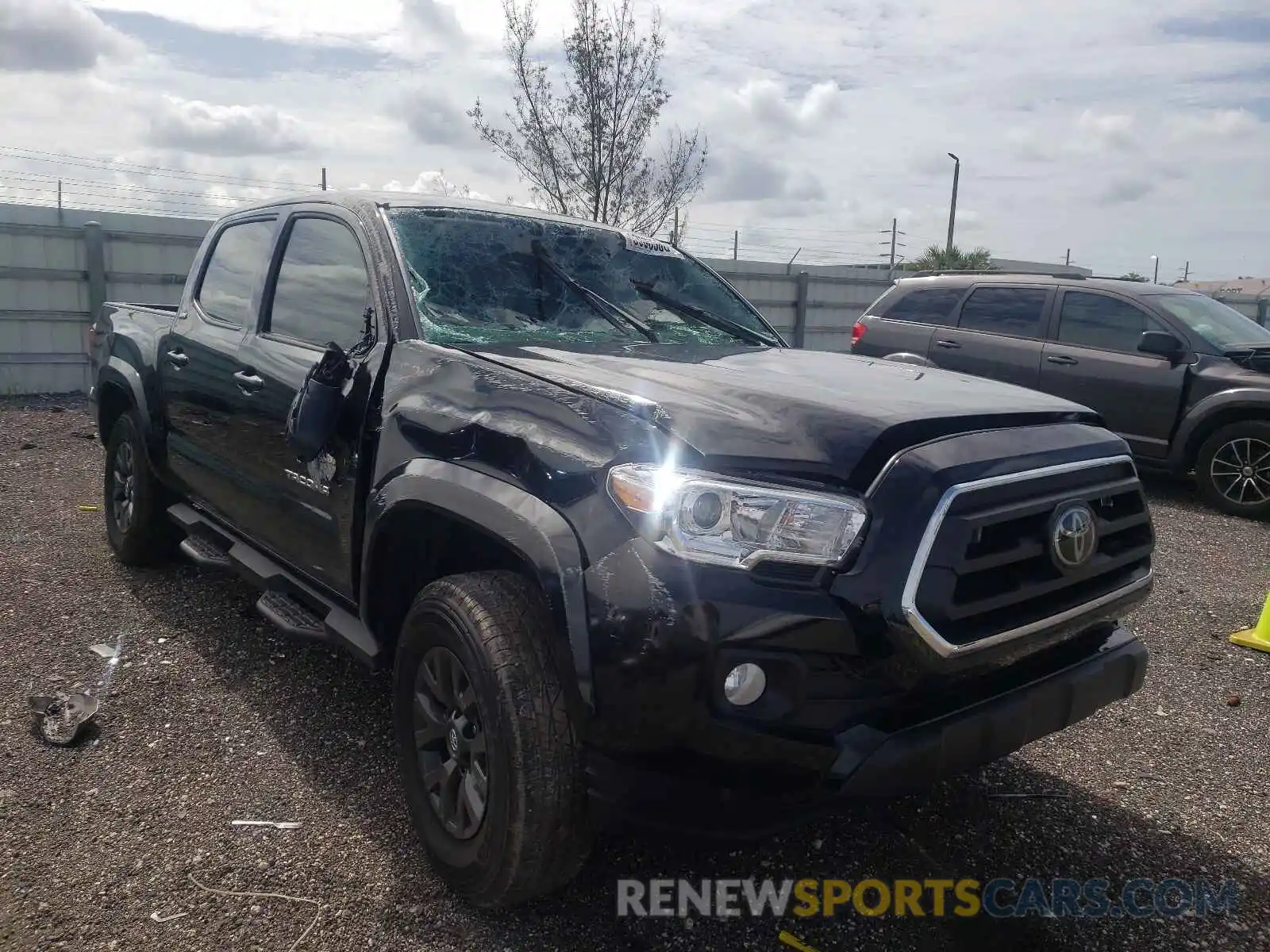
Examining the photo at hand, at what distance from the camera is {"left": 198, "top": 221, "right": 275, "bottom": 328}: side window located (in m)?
3.84

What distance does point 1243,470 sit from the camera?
23.3 feet

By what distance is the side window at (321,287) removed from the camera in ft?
10.3

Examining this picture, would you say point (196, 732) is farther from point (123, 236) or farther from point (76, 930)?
point (123, 236)

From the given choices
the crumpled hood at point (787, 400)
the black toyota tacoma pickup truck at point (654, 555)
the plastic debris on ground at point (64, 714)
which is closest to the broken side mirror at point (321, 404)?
the black toyota tacoma pickup truck at point (654, 555)

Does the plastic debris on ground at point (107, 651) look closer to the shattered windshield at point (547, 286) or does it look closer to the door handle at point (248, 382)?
the door handle at point (248, 382)

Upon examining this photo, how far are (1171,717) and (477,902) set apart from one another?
2747 mm

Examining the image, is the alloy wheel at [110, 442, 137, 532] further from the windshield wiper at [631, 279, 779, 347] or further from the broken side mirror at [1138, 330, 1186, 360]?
the broken side mirror at [1138, 330, 1186, 360]

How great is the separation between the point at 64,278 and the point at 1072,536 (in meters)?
11.1

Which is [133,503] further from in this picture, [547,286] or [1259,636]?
[1259,636]

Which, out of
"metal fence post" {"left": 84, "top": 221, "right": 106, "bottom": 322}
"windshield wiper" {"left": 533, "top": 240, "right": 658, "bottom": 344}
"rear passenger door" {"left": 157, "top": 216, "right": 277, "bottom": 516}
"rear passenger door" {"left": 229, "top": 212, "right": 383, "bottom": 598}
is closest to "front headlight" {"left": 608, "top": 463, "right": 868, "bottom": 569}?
"rear passenger door" {"left": 229, "top": 212, "right": 383, "bottom": 598}

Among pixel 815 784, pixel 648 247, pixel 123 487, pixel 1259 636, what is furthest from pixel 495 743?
pixel 1259 636

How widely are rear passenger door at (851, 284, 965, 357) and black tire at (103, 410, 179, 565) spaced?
19.5 feet

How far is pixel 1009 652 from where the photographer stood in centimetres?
222

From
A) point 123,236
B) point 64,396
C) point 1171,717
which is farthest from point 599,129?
point 1171,717
